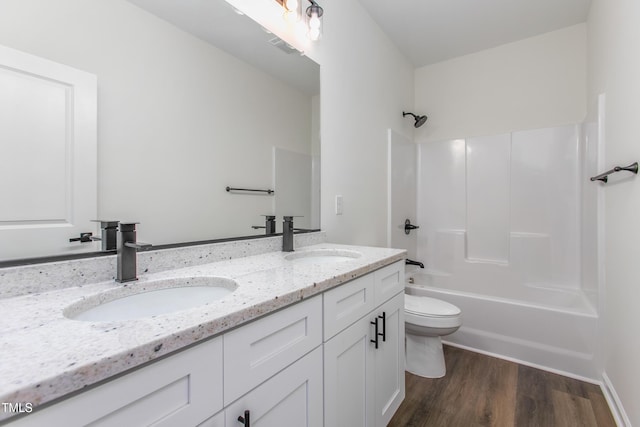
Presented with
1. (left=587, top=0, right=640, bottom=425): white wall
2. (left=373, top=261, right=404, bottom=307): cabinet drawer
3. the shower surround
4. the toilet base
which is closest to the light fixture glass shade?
(left=373, top=261, right=404, bottom=307): cabinet drawer

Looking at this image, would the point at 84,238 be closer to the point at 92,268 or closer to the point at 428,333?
the point at 92,268

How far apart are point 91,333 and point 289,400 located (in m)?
0.51

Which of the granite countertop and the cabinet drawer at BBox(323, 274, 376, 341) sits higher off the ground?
the granite countertop

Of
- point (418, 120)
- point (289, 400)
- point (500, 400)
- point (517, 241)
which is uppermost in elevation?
point (418, 120)

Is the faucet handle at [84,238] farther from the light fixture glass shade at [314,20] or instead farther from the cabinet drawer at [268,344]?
the light fixture glass shade at [314,20]

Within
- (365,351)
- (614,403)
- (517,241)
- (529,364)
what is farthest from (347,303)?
(517,241)

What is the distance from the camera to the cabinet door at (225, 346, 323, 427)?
0.66 metres

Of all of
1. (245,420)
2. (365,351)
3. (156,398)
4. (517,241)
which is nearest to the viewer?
(156,398)

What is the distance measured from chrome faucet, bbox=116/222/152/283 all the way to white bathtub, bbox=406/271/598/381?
2.15m

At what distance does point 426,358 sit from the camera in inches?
76.7

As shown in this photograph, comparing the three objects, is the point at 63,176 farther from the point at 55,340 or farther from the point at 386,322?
the point at 386,322

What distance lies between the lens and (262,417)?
69 centimetres

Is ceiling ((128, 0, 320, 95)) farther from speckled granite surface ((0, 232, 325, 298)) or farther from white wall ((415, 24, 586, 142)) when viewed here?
white wall ((415, 24, 586, 142))

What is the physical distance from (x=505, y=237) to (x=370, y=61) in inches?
75.3
